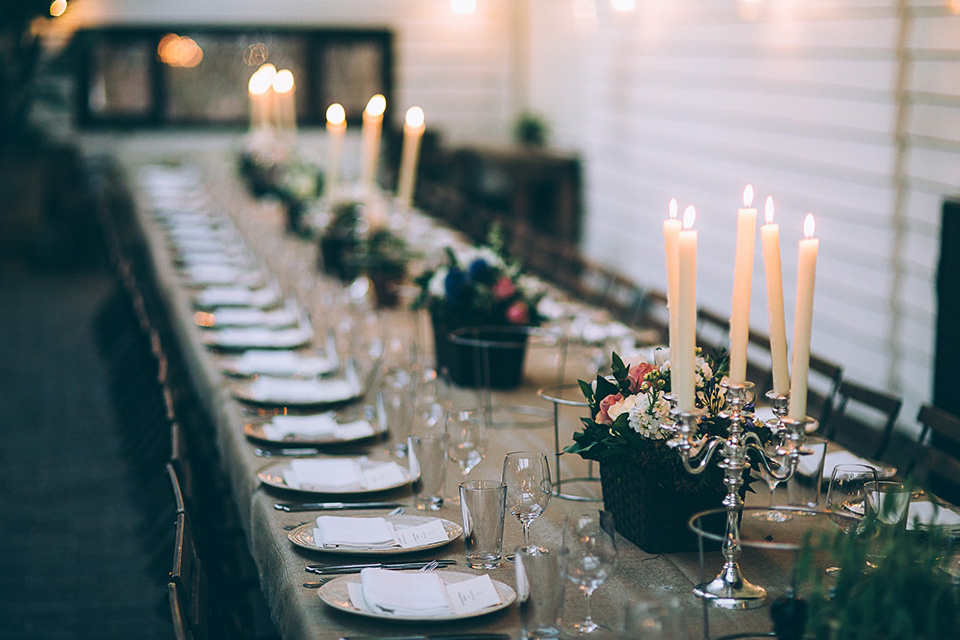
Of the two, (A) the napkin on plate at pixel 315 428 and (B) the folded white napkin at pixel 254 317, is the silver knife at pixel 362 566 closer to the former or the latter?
(A) the napkin on plate at pixel 315 428

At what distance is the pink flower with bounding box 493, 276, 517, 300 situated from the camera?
11.3 ft

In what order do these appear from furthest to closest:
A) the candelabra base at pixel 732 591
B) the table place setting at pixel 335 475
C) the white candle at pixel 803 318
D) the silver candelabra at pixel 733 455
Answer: the table place setting at pixel 335 475, the candelabra base at pixel 732 591, the silver candelabra at pixel 733 455, the white candle at pixel 803 318

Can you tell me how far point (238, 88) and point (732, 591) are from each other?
11003mm

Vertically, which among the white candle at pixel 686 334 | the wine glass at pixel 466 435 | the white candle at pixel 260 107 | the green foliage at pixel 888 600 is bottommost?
the wine glass at pixel 466 435

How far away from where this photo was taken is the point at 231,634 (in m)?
2.49

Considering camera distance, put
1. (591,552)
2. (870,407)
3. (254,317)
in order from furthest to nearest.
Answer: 1. (254,317)
2. (870,407)
3. (591,552)

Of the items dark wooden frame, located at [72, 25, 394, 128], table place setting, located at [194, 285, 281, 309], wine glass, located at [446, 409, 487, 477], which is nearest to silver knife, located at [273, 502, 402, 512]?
wine glass, located at [446, 409, 487, 477]

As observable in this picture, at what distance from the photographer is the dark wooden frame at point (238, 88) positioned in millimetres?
11547

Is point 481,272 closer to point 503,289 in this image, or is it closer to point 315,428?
point 503,289

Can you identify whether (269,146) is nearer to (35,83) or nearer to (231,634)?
(35,83)

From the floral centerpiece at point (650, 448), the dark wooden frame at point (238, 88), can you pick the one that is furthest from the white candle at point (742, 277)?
the dark wooden frame at point (238, 88)

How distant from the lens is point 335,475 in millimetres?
2592

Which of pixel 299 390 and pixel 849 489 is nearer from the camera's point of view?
pixel 849 489

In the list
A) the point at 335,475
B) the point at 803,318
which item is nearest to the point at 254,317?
the point at 335,475
